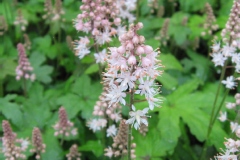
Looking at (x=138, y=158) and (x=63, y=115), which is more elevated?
(x=63, y=115)

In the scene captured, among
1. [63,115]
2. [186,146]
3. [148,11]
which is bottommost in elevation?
[186,146]

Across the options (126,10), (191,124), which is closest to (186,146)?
(191,124)

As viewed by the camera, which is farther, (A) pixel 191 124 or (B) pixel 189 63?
(B) pixel 189 63

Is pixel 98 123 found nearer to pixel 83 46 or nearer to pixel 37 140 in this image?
pixel 37 140

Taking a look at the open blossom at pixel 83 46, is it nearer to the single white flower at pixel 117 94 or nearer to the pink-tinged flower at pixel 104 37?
the pink-tinged flower at pixel 104 37

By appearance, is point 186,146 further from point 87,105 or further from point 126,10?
point 126,10

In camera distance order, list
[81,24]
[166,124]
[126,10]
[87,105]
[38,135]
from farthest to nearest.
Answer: [126,10]
[87,105]
[166,124]
[81,24]
[38,135]

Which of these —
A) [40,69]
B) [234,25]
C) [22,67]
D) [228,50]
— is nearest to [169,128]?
[228,50]

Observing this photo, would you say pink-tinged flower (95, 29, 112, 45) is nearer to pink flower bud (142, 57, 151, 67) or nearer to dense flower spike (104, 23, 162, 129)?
dense flower spike (104, 23, 162, 129)
